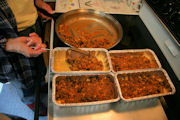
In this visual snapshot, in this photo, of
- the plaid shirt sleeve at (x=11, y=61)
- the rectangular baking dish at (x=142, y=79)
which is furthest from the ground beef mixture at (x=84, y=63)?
the plaid shirt sleeve at (x=11, y=61)

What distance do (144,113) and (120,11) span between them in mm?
1049

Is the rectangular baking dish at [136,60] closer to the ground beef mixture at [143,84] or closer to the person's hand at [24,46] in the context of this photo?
the ground beef mixture at [143,84]

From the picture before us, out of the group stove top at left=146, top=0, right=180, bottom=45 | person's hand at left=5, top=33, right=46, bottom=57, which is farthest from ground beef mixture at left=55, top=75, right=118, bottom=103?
stove top at left=146, top=0, right=180, bottom=45

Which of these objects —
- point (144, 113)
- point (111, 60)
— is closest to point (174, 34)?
point (111, 60)

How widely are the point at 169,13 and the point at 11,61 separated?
1144 mm

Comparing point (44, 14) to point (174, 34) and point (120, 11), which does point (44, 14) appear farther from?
point (174, 34)

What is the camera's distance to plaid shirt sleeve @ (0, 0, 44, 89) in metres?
0.68

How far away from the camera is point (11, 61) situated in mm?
818

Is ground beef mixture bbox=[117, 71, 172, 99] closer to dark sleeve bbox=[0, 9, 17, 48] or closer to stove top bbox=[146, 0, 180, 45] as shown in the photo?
stove top bbox=[146, 0, 180, 45]

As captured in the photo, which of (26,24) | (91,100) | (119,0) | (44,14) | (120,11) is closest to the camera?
(91,100)

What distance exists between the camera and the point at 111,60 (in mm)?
938

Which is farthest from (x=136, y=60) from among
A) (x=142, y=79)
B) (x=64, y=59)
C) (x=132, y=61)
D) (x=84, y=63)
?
(x=64, y=59)

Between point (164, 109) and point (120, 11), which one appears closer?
point (164, 109)

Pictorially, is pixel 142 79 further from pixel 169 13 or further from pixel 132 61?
pixel 169 13
